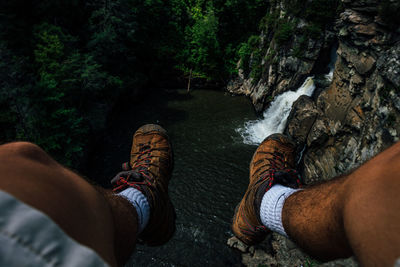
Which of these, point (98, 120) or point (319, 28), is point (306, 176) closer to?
point (319, 28)

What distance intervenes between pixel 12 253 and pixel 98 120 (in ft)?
35.3

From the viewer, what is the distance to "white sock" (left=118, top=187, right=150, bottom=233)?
5.41ft

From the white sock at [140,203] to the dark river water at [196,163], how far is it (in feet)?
15.8

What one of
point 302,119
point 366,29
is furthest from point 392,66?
point 302,119

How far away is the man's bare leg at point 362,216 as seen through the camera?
57cm

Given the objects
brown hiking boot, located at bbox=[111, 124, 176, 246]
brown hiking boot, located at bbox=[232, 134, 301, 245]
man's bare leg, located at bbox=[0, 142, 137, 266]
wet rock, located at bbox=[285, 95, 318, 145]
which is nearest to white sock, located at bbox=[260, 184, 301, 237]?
brown hiking boot, located at bbox=[232, 134, 301, 245]

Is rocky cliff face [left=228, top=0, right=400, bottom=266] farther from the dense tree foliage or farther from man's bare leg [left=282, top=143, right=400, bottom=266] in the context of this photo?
the dense tree foliage

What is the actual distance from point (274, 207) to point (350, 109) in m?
6.24

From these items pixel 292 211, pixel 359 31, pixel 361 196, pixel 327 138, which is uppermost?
pixel 359 31

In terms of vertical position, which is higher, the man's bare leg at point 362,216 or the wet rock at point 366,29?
the wet rock at point 366,29

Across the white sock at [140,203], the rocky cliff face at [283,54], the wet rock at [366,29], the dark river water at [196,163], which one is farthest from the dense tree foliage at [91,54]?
the wet rock at [366,29]

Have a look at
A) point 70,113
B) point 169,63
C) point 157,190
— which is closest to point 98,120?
point 70,113

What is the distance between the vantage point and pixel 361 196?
0.72 metres

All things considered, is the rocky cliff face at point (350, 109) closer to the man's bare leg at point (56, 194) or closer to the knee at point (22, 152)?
the man's bare leg at point (56, 194)
